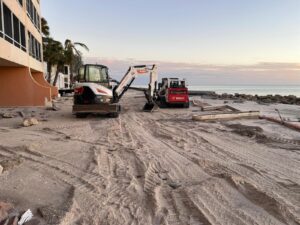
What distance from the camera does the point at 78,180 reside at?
5.97 m

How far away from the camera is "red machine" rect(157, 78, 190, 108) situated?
926 inches

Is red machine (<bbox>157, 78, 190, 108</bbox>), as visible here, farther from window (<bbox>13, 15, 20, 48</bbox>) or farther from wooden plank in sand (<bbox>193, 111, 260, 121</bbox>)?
window (<bbox>13, 15, 20, 48</bbox>)

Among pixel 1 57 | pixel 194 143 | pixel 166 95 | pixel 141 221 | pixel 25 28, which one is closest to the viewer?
pixel 141 221

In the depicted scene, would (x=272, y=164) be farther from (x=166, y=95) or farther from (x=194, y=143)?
(x=166, y=95)

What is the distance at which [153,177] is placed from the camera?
6215 mm

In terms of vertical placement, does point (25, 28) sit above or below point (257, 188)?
above

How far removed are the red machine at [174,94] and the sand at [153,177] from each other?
12.4 metres

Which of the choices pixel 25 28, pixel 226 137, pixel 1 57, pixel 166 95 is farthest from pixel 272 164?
pixel 25 28

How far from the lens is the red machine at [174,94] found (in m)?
23.5

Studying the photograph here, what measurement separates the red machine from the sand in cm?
1236

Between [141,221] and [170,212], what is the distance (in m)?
0.51

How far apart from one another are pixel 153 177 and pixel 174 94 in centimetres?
1766

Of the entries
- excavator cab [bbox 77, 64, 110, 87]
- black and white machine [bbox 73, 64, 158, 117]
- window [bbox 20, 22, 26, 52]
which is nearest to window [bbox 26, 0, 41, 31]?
window [bbox 20, 22, 26, 52]

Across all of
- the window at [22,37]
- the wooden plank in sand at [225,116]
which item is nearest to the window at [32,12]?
the window at [22,37]
